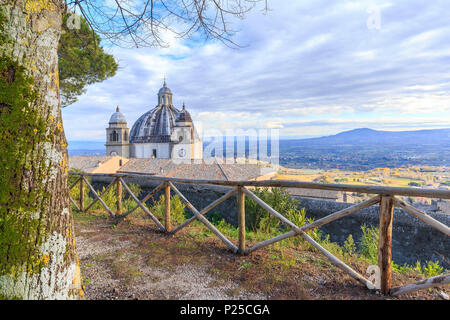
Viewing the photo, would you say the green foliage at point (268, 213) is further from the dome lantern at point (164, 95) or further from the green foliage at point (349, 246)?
the dome lantern at point (164, 95)

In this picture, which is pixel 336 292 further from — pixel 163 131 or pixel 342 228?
pixel 163 131

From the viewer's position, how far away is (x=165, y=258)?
335 centimetres

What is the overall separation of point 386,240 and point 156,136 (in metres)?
41.8

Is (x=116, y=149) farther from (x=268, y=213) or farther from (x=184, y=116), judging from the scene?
(x=268, y=213)

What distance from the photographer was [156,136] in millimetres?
41969

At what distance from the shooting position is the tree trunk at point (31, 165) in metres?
1.65

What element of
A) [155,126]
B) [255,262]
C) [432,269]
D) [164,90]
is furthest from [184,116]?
[432,269]

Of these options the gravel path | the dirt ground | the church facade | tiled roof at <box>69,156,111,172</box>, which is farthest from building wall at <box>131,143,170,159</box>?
the gravel path

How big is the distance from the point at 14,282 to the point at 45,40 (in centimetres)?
163

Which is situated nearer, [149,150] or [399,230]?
[399,230]

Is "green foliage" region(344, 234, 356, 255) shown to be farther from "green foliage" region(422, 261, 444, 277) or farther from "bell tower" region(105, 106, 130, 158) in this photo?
"bell tower" region(105, 106, 130, 158)

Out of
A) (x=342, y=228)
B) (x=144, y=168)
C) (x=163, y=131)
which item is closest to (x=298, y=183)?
(x=342, y=228)

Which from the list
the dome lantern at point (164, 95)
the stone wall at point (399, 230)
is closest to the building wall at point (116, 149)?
the dome lantern at point (164, 95)

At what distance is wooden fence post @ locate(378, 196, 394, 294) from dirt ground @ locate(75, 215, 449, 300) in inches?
5.6
